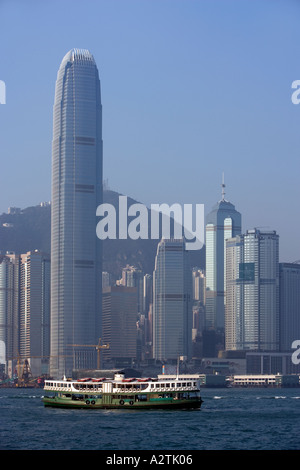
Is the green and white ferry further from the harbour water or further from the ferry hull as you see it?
the harbour water

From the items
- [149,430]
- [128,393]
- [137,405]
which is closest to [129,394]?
[128,393]

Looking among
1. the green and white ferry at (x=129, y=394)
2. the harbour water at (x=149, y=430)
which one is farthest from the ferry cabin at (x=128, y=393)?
the harbour water at (x=149, y=430)

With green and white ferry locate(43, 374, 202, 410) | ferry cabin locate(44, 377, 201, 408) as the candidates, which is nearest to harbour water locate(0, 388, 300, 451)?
green and white ferry locate(43, 374, 202, 410)

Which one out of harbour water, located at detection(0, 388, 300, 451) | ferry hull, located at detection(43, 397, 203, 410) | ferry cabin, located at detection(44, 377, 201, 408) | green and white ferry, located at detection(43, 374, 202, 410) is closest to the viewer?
harbour water, located at detection(0, 388, 300, 451)

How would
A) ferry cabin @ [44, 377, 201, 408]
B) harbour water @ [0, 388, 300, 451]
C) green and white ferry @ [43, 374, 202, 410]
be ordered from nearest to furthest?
harbour water @ [0, 388, 300, 451] < green and white ferry @ [43, 374, 202, 410] < ferry cabin @ [44, 377, 201, 408]
